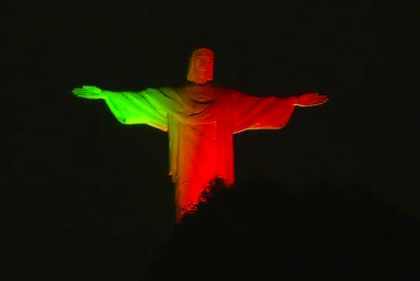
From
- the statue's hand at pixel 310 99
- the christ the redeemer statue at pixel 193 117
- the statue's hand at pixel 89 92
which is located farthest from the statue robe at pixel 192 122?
the statue's hand at pixel 310 99

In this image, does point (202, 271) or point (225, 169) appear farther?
point (225, 169)

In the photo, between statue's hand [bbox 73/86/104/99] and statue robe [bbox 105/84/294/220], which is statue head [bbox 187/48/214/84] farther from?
statue's hand [bbox 73/86/104/99]

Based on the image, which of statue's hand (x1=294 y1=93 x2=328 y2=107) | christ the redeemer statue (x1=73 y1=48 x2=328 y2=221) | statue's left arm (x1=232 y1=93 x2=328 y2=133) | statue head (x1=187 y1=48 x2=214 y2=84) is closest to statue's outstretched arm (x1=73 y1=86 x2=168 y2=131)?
christ the redeemer statue (x1=73 y1=48 x2=328 y2=221)

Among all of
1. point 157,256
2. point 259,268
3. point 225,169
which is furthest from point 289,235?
point 225,169

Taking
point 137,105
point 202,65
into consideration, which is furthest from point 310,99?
point 137,105

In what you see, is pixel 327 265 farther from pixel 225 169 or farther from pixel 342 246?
pixel 225 169

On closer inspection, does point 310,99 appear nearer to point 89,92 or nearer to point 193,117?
point 193,117
